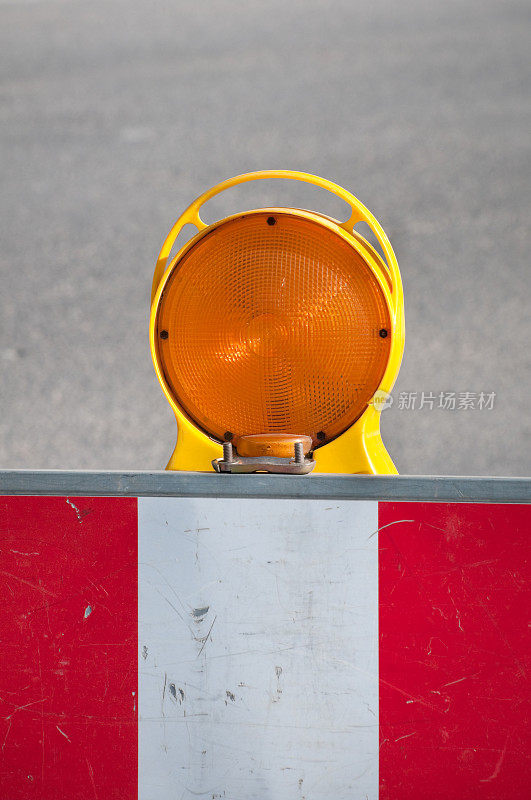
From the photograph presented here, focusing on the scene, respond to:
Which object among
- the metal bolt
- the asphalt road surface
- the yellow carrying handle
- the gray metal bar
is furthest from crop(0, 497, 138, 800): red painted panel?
the asphalt road surface

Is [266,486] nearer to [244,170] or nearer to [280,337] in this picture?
[280,337]

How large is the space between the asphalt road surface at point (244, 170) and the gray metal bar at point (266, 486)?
2.53m

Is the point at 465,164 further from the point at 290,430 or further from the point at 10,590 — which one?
the point at 10,590

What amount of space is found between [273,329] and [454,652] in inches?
17.3

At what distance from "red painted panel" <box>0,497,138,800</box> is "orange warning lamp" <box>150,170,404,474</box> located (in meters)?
0.22

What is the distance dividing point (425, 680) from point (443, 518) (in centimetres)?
16

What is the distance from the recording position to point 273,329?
2.98 ft

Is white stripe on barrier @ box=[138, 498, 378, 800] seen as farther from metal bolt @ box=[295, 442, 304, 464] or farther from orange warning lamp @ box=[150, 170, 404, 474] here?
orange warning lamp @ box=[150, 170, 404, 474]

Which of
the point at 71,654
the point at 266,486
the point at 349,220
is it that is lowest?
the point at 71,654

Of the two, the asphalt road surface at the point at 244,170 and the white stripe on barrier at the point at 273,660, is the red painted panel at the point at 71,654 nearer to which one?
the white stripe on barrier at the point at 273,660

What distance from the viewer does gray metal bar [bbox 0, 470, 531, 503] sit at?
0.71 meters

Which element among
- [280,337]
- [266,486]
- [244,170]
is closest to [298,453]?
[266,486]

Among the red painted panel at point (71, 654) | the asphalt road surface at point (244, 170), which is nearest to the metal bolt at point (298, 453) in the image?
the red painted panel at point (71, 654)

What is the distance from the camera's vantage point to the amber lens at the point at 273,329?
35.6 inches
